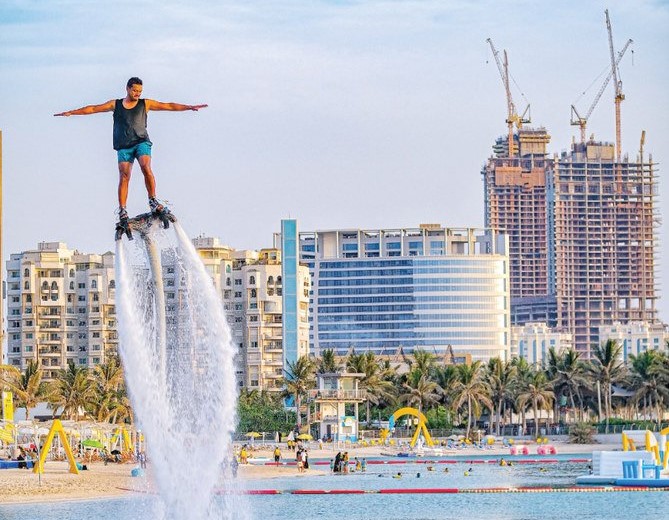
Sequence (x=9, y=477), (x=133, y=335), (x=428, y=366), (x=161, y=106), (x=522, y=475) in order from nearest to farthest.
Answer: (x=161, y=106), (x=133, y=335), (x=9, y=477), (x=522, y=475), (x=428, y=366)

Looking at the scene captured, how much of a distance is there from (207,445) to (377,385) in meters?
149

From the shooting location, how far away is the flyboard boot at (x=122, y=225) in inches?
1119

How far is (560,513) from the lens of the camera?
76000 mm

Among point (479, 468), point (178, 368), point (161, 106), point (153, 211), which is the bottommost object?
point (479, 468)

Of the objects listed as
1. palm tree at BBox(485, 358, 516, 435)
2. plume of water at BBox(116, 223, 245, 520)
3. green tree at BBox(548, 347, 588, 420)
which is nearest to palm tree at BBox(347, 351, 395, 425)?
palm tree at BBox(485, 358, 516, 435)

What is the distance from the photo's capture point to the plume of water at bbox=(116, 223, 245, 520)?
30.4 meters

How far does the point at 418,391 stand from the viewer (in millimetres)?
180000

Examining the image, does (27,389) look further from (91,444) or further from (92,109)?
(92,109)

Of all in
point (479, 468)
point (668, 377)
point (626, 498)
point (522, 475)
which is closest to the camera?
point (626, 498)

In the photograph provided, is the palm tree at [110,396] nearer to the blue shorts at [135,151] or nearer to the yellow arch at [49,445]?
the yellow arch at [49,445]

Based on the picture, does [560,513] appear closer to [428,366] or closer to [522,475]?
[522,475]

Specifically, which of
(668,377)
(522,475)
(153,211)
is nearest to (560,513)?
(522,475)

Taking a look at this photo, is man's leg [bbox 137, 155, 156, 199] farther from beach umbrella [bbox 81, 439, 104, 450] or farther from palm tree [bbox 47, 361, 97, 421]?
palm tree [bbox 47, 361, 97, 421]

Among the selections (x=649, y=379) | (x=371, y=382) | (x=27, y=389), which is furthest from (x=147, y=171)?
(x=371, y=382)
